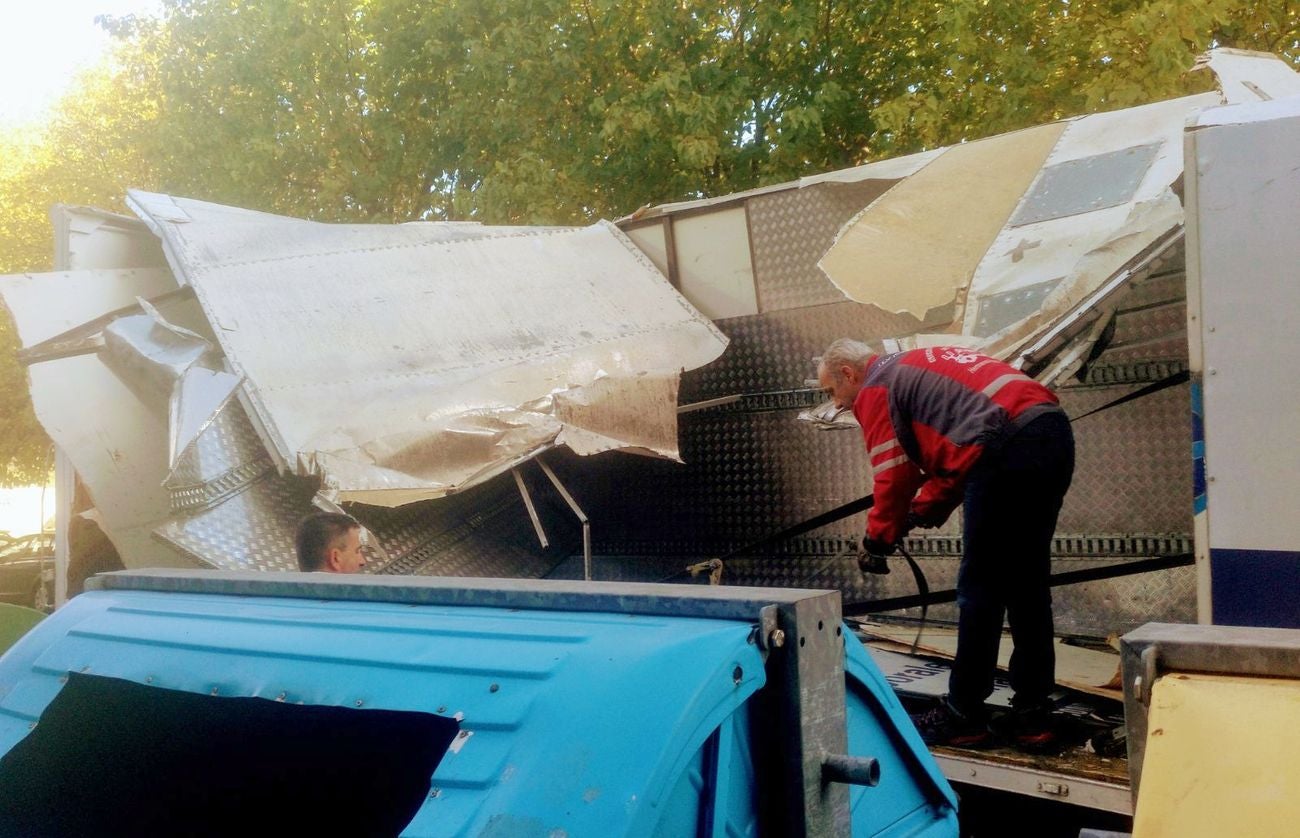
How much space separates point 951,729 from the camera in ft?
12.6

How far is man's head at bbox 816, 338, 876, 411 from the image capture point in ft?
Answer: 14.4

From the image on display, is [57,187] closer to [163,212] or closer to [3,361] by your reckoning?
[3,361]

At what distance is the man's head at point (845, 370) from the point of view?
173 inches

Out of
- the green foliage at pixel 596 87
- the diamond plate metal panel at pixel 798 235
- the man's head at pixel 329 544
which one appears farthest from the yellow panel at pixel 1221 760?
the green foliage at pixel 596 87

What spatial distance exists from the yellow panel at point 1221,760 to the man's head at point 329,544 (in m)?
2.58

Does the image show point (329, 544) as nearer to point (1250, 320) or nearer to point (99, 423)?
point (99, 423)

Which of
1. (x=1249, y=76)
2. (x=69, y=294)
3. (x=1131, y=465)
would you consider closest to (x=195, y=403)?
(x=69, y=294)

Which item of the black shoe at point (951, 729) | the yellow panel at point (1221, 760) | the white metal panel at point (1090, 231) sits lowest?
the black shoe at point (951, 729)

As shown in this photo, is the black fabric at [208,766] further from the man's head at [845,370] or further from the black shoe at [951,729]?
the man's head at [845,370]

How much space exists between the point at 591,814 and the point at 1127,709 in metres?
0.80

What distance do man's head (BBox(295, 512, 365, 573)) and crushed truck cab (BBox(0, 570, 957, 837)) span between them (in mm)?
1100

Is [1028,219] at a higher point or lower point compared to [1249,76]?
lower

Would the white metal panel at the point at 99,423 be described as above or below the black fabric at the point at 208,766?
above

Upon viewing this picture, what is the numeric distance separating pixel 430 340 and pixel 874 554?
2.10 metres
